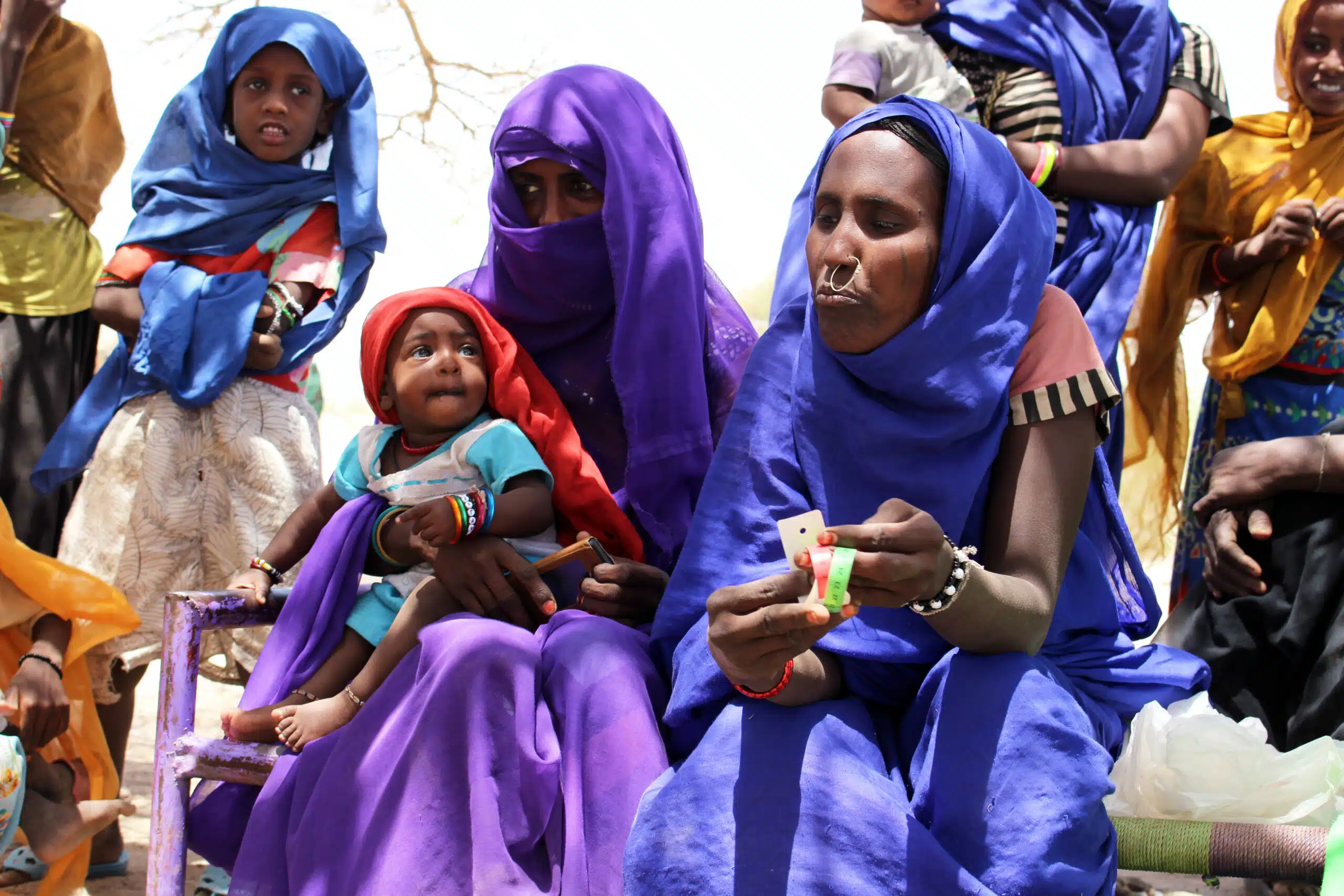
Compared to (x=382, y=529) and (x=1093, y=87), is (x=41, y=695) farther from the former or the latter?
(x=1093, y=87)

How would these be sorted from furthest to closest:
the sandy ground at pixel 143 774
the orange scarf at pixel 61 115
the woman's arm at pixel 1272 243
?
the orange scarf at pixel 61 115 < the sandy ground at pixel 143 774 < the woman's arm at pixel 1272 243

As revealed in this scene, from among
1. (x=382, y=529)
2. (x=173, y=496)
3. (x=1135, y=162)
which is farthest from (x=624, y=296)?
(x=173, y=496)

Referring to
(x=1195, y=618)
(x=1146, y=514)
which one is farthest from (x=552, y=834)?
(x=1146, y=514)

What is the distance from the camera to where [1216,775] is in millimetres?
2199

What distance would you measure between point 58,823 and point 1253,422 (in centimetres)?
326

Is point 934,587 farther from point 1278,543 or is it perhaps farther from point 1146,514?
point 1146,514

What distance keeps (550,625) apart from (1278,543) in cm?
163

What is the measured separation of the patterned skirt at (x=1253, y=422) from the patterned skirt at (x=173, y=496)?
8.54ft

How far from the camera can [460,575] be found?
2615mm

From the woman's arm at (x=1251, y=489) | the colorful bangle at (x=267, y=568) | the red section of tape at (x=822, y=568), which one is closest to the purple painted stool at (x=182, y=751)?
the colorful bangle at (x=267, y=568)

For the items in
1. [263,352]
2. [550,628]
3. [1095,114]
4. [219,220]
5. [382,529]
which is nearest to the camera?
[550,628]

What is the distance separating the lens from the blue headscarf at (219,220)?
375 centimetres

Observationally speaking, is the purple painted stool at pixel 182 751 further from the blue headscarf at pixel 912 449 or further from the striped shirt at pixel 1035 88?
the striped shirt at pixel 1035 88

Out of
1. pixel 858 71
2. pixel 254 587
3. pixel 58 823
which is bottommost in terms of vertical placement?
pixel 58 823
